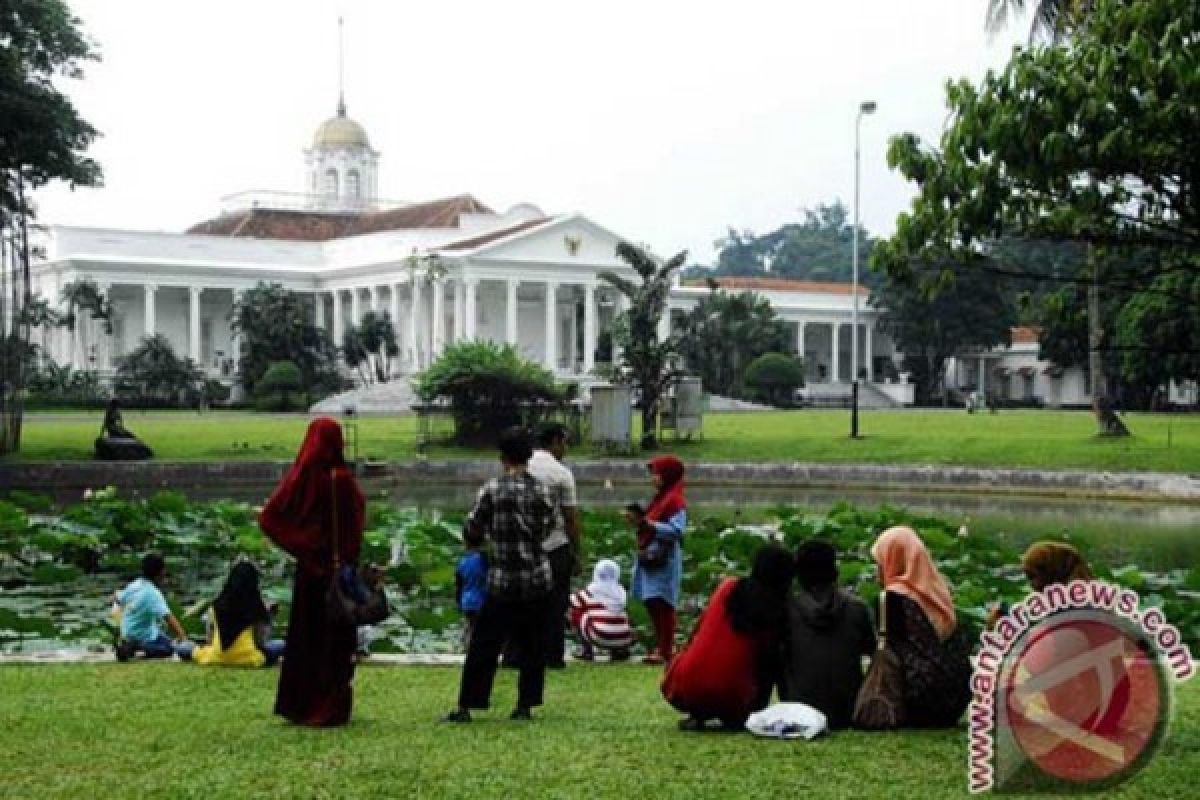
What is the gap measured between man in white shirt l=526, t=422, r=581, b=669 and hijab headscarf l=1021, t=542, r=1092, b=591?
8.72 feet

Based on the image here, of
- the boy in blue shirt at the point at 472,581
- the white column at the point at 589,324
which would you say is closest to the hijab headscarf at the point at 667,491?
the boy in blue shirt at the point at 472,581

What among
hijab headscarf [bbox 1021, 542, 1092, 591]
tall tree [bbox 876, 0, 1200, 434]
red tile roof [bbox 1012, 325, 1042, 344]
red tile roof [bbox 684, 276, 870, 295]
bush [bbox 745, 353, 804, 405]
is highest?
red tile roof [bbox 684, 276, 870, 295]

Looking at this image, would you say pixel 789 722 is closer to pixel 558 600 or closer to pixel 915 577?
pixel 915 577

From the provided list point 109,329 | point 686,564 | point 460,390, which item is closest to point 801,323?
point 109,329

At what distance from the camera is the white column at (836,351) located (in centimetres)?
8288

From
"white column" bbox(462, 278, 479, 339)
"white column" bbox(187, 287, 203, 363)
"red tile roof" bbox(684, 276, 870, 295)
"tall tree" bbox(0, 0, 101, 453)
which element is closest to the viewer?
"tall tree" bbox(0, 0, 101, 453)

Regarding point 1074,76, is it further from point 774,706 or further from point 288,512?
point 288,512

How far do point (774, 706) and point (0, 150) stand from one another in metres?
25.8

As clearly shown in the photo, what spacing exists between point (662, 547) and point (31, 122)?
→ 76.4 ft

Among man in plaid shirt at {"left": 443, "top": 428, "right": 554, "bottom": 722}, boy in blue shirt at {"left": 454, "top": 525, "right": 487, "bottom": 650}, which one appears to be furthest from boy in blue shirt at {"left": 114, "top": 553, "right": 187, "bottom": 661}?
man in plaid shirt at {"left": 443, "top": 428, "right": 554, "bottom": 722}

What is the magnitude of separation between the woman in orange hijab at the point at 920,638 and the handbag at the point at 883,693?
0.02 m

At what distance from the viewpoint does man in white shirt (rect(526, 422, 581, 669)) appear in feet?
29.3

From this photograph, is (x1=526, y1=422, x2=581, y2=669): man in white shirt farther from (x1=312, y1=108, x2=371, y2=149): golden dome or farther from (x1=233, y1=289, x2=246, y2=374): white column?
(x1=312, y1=108, x2=371, y2=149): golden dome

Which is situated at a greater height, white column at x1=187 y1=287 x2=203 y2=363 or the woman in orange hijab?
white column at x1=187 y1=287 x2=203 y2=363
